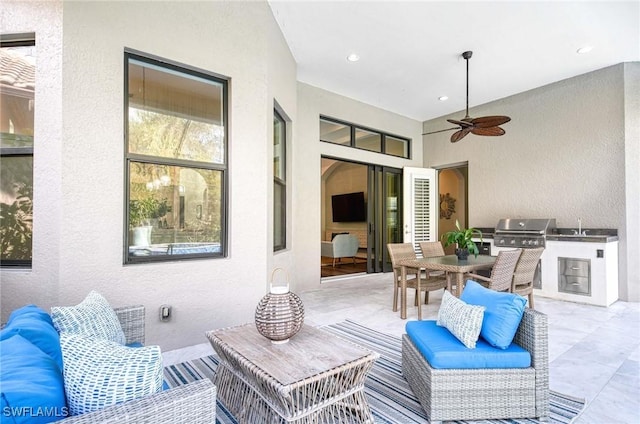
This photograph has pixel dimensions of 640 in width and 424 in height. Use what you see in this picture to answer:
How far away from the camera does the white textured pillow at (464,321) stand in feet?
6.15

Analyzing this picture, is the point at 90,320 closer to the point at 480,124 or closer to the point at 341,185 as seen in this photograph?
the point at 480,124

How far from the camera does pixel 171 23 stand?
9.29 feet

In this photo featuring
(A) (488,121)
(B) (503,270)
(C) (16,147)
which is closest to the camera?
(C) (16,147)

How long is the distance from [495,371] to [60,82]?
11.4 feet

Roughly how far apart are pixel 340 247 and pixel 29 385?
705 centimetres

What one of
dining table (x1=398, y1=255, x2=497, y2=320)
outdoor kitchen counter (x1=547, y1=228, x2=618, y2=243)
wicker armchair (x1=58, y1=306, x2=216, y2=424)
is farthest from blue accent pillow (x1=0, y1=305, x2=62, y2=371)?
outdoor kitchen counter (x1=547, y1=228, x2=618, y2=243)

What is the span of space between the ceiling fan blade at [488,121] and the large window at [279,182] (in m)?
2.49

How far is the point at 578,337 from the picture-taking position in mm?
3170

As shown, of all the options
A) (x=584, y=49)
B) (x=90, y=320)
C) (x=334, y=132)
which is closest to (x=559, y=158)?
(x=584, y=49)

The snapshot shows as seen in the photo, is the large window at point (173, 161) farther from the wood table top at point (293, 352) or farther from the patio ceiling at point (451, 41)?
the patio ceiling at point (451, 41)

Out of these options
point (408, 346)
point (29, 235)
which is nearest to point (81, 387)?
point (408, 346)

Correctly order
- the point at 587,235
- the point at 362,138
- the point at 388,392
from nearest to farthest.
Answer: the point at 388,392 < the point at 587,235 < the point at 362,138

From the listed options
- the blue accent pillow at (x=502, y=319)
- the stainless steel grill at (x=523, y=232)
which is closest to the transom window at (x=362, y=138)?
the stainless steel grill at (x=523, y=232)

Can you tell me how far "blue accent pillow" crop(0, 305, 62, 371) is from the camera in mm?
1239
